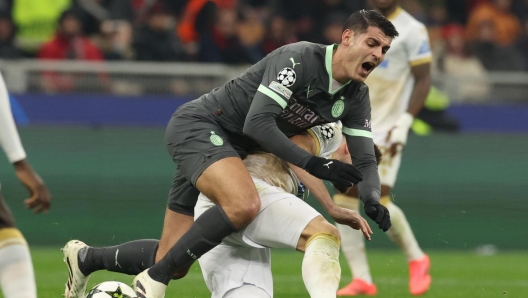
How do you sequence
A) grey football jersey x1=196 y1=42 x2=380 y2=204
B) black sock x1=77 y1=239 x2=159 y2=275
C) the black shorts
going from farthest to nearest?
black sock x1=77 y1=239 x2=159 y2=275 → the black shorts → grey football jersey x1=196 y1=42 x2=380 y2=204

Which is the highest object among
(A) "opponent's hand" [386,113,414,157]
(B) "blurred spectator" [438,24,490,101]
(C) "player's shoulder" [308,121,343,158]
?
(C) "player's shoulder" [308,121,343,158]

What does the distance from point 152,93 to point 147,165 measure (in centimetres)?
121

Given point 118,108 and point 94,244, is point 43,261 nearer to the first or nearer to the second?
point 94,244

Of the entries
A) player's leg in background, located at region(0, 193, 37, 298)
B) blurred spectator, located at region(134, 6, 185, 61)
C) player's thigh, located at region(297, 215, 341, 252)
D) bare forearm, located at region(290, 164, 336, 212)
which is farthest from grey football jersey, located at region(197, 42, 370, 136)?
blurred spectator, located at region(134, 6, 185, 61)

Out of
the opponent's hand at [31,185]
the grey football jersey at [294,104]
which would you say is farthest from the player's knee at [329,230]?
the opponent's hand at [31,185]

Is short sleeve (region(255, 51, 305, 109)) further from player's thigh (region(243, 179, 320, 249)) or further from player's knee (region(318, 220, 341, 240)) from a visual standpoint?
player's knee (region(318, 220, 341, 240))

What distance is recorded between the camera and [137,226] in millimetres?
11789

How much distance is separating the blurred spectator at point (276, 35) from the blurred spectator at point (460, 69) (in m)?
2.04

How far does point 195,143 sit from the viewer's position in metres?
6.22

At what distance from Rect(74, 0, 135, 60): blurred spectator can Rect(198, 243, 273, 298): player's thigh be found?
23.9 feet

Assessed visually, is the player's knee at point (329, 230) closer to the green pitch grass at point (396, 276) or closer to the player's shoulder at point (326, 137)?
the player's shoulder at point (326, 137)

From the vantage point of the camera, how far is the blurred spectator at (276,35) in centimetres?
1384

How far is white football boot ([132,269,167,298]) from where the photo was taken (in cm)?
609

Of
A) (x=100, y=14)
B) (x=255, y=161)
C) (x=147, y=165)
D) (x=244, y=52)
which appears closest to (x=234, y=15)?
(x=244, y=52)
